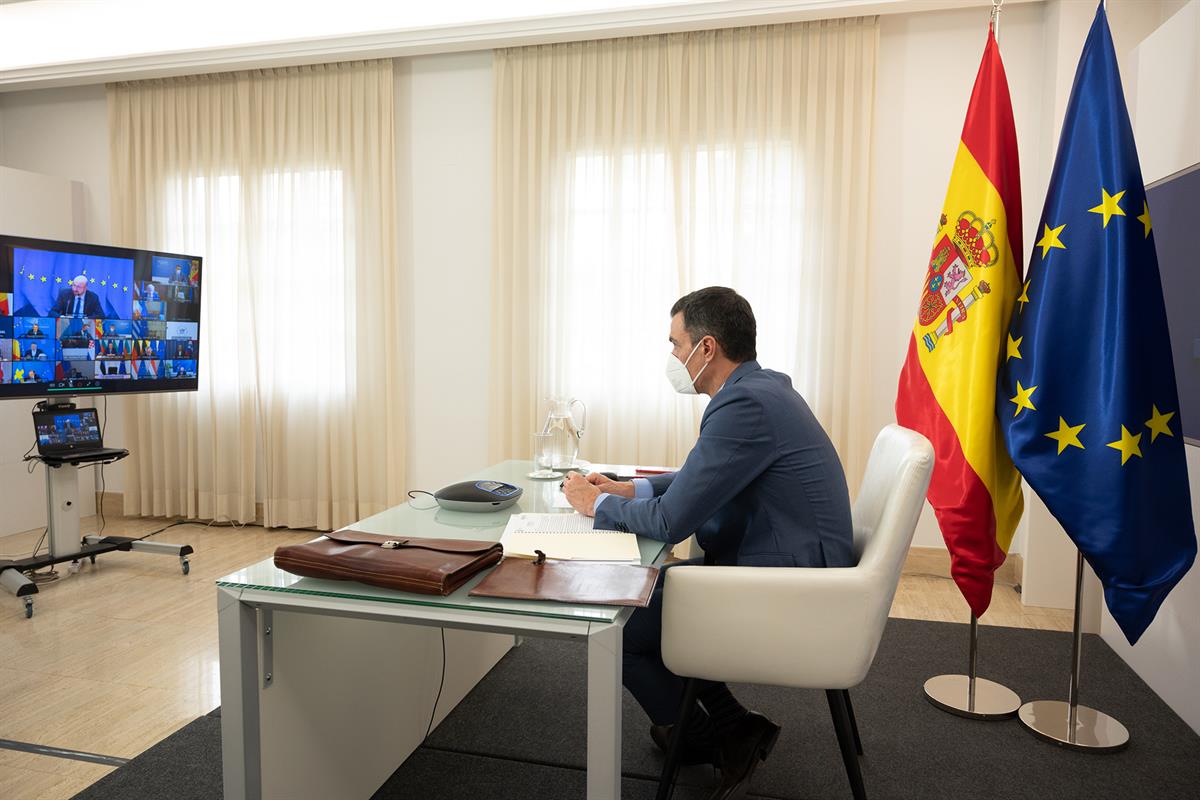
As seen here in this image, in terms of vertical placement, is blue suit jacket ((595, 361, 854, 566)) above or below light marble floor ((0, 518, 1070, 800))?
above

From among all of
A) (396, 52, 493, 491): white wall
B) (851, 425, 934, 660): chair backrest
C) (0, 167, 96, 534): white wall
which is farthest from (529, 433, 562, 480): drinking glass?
(0, 167, 96, 534): white wall

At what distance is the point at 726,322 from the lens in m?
2.06

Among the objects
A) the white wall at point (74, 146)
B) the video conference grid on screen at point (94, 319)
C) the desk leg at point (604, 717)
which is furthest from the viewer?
the white wall at point (74, 146)

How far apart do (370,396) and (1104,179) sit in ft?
12.1

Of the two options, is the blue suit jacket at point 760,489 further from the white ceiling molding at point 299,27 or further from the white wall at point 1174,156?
the white ceiling molding at point 299,27

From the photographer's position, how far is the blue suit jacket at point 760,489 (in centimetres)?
180

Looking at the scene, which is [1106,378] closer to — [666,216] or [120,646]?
[666,216]

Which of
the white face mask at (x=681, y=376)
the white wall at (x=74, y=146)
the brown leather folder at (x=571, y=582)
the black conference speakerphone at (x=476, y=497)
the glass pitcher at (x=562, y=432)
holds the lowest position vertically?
the brown leather folder at (x=571, y=582)

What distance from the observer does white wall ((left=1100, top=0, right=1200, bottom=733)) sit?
2.43 metres

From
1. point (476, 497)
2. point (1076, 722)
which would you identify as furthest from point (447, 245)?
point (1076, 722)

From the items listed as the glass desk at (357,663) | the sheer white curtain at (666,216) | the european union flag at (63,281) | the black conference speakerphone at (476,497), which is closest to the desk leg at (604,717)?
the glass desk at (357,663)

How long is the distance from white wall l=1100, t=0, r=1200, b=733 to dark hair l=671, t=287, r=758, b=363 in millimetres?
1582

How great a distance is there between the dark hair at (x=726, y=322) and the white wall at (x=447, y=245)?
251 cm

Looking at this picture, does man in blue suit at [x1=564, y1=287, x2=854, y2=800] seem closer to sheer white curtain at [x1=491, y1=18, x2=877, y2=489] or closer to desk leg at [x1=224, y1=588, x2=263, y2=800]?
desk leg at [x1=224, y1=588, x2=263, y2=800]
